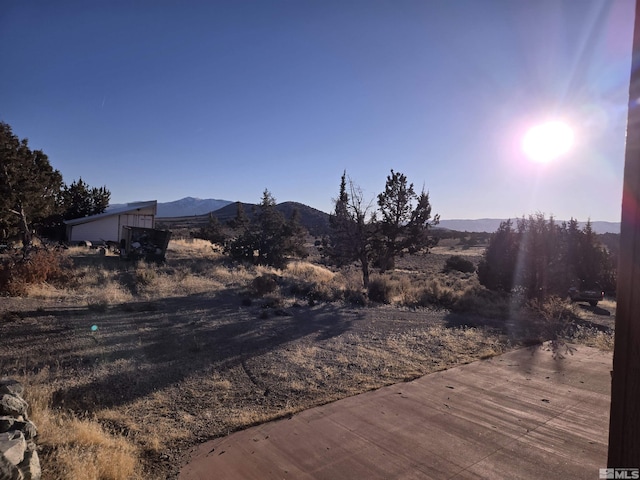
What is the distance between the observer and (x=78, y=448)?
13.2ft

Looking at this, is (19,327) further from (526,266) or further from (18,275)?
(526,266)

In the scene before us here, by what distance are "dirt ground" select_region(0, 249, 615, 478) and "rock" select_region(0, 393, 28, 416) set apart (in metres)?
0.94

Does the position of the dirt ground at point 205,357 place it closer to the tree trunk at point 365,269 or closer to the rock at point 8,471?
the rock at point 8,471

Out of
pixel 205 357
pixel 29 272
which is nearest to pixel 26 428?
pixel 205 357

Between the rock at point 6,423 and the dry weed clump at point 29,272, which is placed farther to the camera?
the dry weed clump at point 29,272

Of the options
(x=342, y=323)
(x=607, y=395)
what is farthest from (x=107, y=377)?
(x=607, y=395)

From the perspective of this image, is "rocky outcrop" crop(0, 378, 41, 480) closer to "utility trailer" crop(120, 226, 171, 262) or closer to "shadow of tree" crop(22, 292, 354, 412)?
"shadow of tree" crop(22, 292, 354, 412)

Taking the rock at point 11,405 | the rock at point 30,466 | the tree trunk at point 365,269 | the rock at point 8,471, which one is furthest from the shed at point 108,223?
the rock at point 8,471

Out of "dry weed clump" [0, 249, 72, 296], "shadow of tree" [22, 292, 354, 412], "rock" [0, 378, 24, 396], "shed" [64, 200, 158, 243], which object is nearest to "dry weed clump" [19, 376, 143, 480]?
"rock" [0, 378, 24, 396]

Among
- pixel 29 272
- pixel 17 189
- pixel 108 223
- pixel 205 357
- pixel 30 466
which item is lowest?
pixel 205 357

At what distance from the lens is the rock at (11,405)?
4098mm

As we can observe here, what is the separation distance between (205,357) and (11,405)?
12.0 feet

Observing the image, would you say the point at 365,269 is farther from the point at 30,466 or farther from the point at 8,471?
Answer: the point at 8,471

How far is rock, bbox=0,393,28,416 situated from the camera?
13.4 feet
